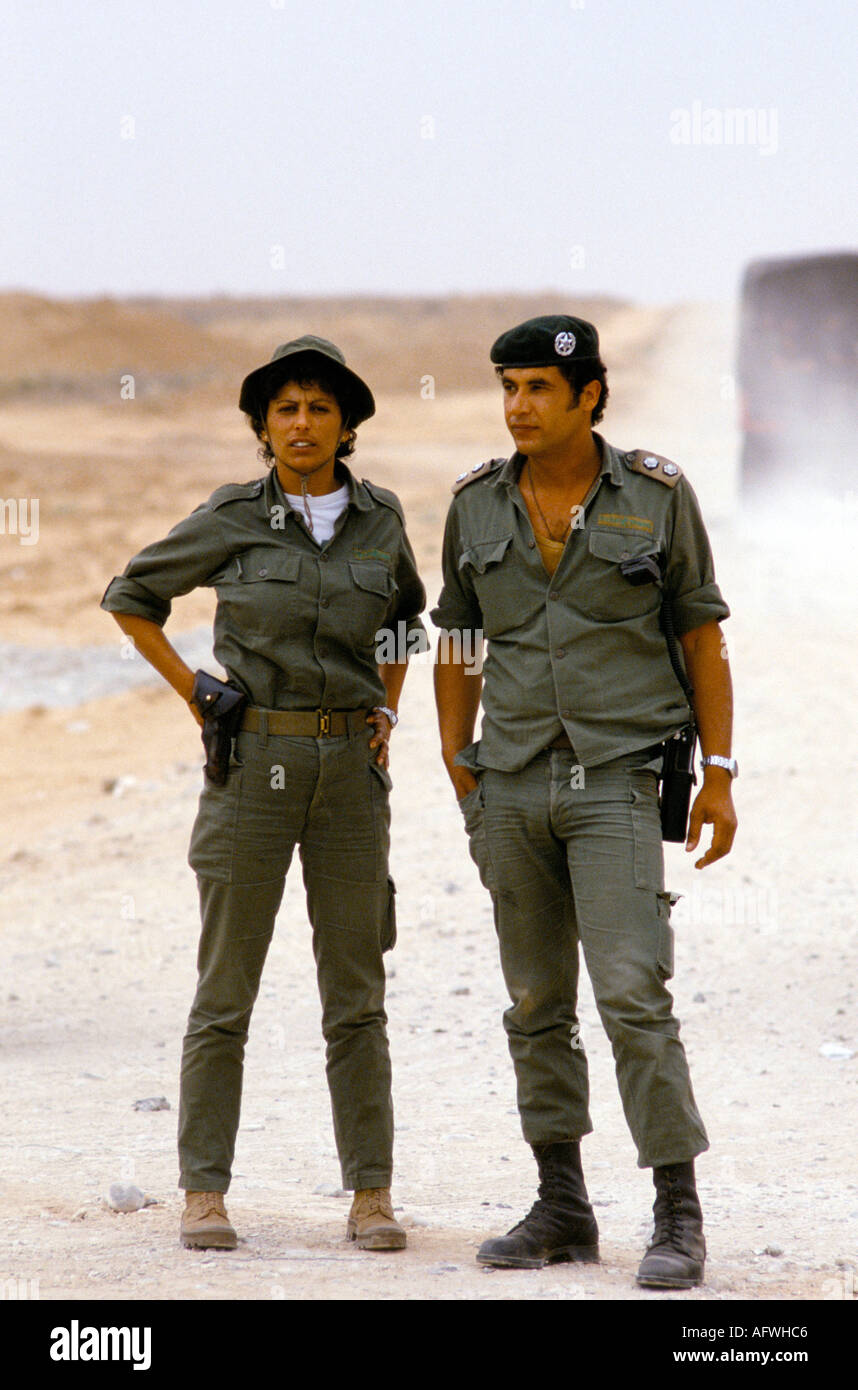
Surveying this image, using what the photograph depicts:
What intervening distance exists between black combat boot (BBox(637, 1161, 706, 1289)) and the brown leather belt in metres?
1.13

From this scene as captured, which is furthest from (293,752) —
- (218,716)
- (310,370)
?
(310,370)

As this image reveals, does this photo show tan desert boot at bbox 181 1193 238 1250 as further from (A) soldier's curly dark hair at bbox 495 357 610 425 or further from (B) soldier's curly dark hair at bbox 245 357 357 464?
(A) soldier's curly dark hair at bbox 495 357 610 425

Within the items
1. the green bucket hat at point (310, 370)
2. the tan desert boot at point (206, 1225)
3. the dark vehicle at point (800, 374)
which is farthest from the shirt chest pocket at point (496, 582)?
the dark vehicle at point (800, 374)

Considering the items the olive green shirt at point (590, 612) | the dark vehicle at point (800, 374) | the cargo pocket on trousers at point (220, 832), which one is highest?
the dark vehicle at point (800, 374)

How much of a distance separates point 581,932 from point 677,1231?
615 millimetres

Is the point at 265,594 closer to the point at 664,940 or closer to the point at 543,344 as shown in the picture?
the point at 543,344

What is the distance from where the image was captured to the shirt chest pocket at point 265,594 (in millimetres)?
3791

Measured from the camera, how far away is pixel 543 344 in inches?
144

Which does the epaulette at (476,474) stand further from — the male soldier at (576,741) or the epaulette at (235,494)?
the epaulette at (235,494)

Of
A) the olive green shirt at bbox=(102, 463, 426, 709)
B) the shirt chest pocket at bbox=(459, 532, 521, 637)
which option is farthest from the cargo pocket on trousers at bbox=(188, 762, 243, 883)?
the shirt chest pocket at bbox=(459, 532, 521, 637)

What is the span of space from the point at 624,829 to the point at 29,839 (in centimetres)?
637

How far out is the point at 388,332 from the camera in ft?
242

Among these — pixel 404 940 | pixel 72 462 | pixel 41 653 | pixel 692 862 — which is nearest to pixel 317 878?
pixel 404 940

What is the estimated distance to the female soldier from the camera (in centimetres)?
381
